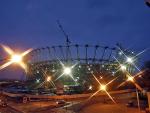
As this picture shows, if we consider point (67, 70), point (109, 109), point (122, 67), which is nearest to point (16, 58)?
point (109, 109)

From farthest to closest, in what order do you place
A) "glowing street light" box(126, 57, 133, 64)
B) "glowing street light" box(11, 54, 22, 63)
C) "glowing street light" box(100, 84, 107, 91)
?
"glowing street light" box(126, 57, 133, 64) → "glowing street light" box(100, 84, 107, 91) → "glowing street light" box(11, 54, 22, 63)

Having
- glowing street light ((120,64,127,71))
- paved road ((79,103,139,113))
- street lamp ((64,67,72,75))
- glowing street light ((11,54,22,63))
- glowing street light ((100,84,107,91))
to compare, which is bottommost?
paved road ((79,103,139,113))

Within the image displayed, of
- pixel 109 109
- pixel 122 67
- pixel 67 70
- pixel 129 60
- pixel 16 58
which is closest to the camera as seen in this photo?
pixel 16 58

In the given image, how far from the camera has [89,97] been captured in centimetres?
6975

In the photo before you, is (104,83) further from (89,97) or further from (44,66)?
(44,66)

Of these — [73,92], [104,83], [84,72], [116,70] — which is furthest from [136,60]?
[73,92]

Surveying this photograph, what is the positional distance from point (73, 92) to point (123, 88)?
48.7ft

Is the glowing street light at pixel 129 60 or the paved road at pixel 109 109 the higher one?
the glowing street light at pixel 129 60

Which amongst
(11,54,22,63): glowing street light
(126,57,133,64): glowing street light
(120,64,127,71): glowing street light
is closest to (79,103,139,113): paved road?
(11,54,22,63): glowing street light

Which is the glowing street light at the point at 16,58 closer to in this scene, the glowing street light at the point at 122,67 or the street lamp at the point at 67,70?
the glowing street light at the point at 122,67

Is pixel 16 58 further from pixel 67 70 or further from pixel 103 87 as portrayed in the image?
pixel 67 70

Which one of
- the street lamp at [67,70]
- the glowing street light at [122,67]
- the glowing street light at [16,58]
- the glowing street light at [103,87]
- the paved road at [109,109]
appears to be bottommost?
the paved road at [109,109]

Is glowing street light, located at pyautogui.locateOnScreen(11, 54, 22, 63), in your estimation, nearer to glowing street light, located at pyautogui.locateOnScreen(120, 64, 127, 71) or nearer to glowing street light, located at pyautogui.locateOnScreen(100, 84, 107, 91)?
glowing street light, located at pyautogui.locateOnScreen(100, 84, 107, 91)

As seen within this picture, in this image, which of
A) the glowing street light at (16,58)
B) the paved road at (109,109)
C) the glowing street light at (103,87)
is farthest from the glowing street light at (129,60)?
the glowing street light at (16,58)
